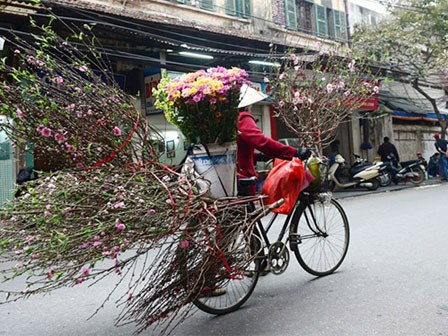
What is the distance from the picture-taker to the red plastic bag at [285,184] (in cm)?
343

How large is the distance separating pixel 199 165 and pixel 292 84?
164cm

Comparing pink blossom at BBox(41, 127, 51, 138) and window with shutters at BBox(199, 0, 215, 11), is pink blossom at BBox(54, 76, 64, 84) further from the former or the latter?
window with shutters at BBox(199, 0, 215, 11)

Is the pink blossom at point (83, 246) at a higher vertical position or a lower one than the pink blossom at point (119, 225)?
lower

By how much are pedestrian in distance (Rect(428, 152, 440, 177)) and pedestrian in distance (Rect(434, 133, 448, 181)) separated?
86cm

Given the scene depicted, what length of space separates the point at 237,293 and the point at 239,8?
1258cm

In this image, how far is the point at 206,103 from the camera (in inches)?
117

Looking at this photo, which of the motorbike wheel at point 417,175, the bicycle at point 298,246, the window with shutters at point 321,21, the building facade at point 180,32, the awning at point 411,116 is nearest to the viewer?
the bicycle at point 298,246

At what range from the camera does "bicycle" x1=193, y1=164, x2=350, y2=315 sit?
3.25 m

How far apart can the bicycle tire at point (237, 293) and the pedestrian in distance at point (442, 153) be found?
14.1 m

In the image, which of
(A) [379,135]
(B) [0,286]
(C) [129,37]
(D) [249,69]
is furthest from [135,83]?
(A) [379,135]

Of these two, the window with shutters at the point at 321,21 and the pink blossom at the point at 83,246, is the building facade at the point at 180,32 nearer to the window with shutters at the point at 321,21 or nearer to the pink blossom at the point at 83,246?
the window with shutters at the point at 321,21

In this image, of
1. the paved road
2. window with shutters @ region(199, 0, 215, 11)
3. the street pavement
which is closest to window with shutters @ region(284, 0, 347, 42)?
window with shutters @ region(199, 0, 215, 11)

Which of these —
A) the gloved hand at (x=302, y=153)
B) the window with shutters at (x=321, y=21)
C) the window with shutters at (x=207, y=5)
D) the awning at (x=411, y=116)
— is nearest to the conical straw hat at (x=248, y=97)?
the gloved hand at (x=302, y=153)

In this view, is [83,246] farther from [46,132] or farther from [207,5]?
[207,5]
